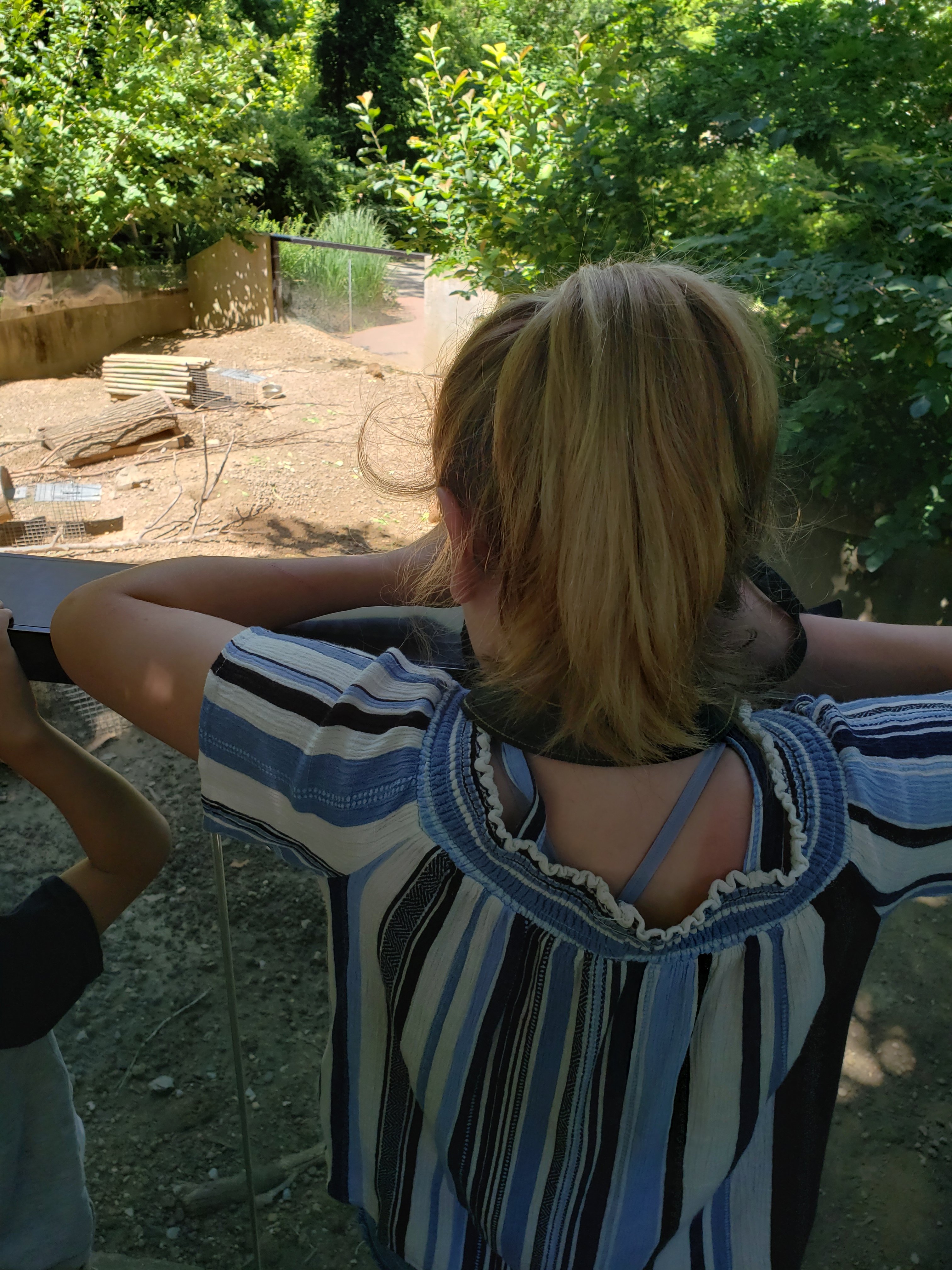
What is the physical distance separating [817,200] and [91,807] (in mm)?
2537

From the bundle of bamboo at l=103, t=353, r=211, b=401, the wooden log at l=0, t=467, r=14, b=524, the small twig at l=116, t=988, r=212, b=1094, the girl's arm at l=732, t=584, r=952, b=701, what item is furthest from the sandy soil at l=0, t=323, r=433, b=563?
the girl's arm at l=732, t=584, r=952, b=701

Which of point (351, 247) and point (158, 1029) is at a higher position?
point (351, 247)

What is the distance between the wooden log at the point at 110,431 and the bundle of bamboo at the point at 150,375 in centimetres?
77

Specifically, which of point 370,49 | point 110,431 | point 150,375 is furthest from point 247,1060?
A: point 370,49

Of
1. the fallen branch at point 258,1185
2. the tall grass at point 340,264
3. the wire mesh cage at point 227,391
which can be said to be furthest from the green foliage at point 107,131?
the fallen branch at point 258,1185

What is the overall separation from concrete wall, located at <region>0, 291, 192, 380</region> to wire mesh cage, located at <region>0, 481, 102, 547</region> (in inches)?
131

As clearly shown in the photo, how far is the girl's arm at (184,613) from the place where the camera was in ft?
2.35

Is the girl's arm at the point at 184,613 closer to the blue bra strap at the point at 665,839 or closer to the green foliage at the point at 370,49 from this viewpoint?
the blue bra strap at the point at 665,839

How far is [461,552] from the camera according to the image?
2.25ft

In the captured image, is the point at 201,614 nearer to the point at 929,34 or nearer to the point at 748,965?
the point at 748,965

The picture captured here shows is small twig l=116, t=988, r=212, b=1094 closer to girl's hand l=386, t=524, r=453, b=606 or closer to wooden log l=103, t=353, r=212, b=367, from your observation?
girl's hand l=386, t=524, r=453, b=606

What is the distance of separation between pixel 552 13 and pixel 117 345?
9.60 m

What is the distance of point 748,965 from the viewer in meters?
0.65

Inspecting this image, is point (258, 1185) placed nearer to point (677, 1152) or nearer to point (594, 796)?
point (677, 1152)
